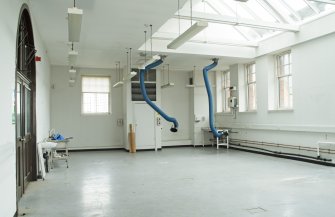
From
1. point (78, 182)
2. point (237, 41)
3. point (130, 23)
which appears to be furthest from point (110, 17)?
point (237, 41)

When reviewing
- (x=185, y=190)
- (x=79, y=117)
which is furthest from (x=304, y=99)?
(x=79, y=117)

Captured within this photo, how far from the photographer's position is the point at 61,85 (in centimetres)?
1020

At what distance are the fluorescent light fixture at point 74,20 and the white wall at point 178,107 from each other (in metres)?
7.55

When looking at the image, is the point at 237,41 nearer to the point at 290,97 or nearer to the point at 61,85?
the point at 290,97

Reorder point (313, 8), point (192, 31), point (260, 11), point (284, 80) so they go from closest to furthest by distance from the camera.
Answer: point (192, 31)
point (313, 8)
point (260, 11)
point (284, 80)

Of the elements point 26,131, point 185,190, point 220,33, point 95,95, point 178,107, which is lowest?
point 185,190

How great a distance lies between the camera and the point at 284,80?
823cm

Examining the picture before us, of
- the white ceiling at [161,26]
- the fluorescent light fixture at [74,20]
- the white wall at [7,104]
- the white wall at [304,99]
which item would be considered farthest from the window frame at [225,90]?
the white wall at [7,104]

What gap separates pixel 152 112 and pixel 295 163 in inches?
203

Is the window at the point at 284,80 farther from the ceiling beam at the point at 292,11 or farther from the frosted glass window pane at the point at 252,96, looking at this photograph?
the frosted glass window pane at the point at 252,96

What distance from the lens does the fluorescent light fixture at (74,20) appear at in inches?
133

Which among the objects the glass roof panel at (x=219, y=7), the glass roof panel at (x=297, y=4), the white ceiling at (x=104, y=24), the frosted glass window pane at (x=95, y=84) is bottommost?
the frosted glass window pane at (x=95, y=84)

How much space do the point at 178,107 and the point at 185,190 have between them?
7.17 metres

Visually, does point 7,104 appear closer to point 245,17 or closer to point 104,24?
point 104,24
